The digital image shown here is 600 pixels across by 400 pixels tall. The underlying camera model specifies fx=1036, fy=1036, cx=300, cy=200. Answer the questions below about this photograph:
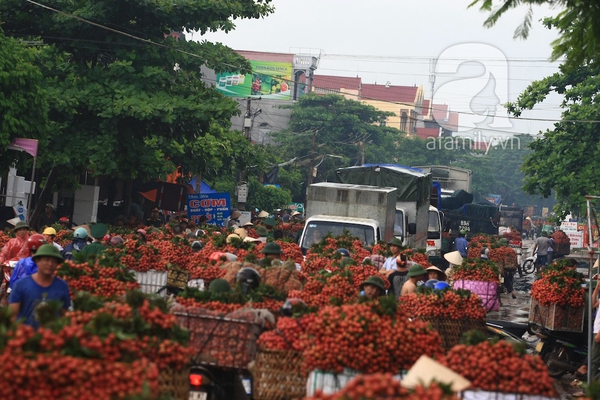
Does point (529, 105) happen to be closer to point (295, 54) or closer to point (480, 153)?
point (295, 54)

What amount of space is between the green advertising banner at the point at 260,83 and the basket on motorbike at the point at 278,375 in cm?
7480

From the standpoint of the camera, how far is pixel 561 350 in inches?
614

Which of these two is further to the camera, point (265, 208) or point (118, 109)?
point (265, 208)

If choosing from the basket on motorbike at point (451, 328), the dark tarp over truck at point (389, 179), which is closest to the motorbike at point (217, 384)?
the basket on motorbike at point (451, 328)

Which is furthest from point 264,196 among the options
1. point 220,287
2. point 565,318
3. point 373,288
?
point 220,287

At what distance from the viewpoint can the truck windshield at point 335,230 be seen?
23.1 m

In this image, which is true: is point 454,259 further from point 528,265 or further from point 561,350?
point 528,265

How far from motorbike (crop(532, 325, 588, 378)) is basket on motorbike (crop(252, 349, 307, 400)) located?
7506 mm

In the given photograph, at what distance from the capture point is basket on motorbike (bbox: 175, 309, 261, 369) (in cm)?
903

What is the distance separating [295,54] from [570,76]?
72.0 meters

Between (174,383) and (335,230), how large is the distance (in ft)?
51.7

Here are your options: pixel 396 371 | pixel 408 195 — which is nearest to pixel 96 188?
pixel 408 195

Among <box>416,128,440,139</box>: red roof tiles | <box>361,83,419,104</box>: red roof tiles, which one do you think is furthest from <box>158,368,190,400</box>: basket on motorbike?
<box>416,128,440,139</box>: red roof tiles

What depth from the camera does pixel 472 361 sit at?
7.46 metres
